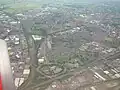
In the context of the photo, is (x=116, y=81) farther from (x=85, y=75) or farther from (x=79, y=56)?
(x=79, y=56)

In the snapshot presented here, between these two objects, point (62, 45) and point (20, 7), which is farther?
point (20, 7)

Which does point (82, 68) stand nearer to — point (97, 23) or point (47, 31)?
point (47, 31)

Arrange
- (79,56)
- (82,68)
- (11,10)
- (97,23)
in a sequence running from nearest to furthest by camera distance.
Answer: (82,68) → (79,56) → (97,23) → (11,10)

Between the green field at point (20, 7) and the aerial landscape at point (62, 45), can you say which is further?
the green field at point (20, 7)

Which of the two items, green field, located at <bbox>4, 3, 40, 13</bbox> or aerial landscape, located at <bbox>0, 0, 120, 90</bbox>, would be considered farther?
green field, located at <bbox>4, 3, 40, 13</bbox>

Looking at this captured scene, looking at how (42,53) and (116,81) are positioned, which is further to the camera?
(42,53)

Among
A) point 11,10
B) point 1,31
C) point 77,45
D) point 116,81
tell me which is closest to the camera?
point 116,81

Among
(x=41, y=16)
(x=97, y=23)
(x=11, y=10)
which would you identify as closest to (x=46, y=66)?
(x=97, y=23)
